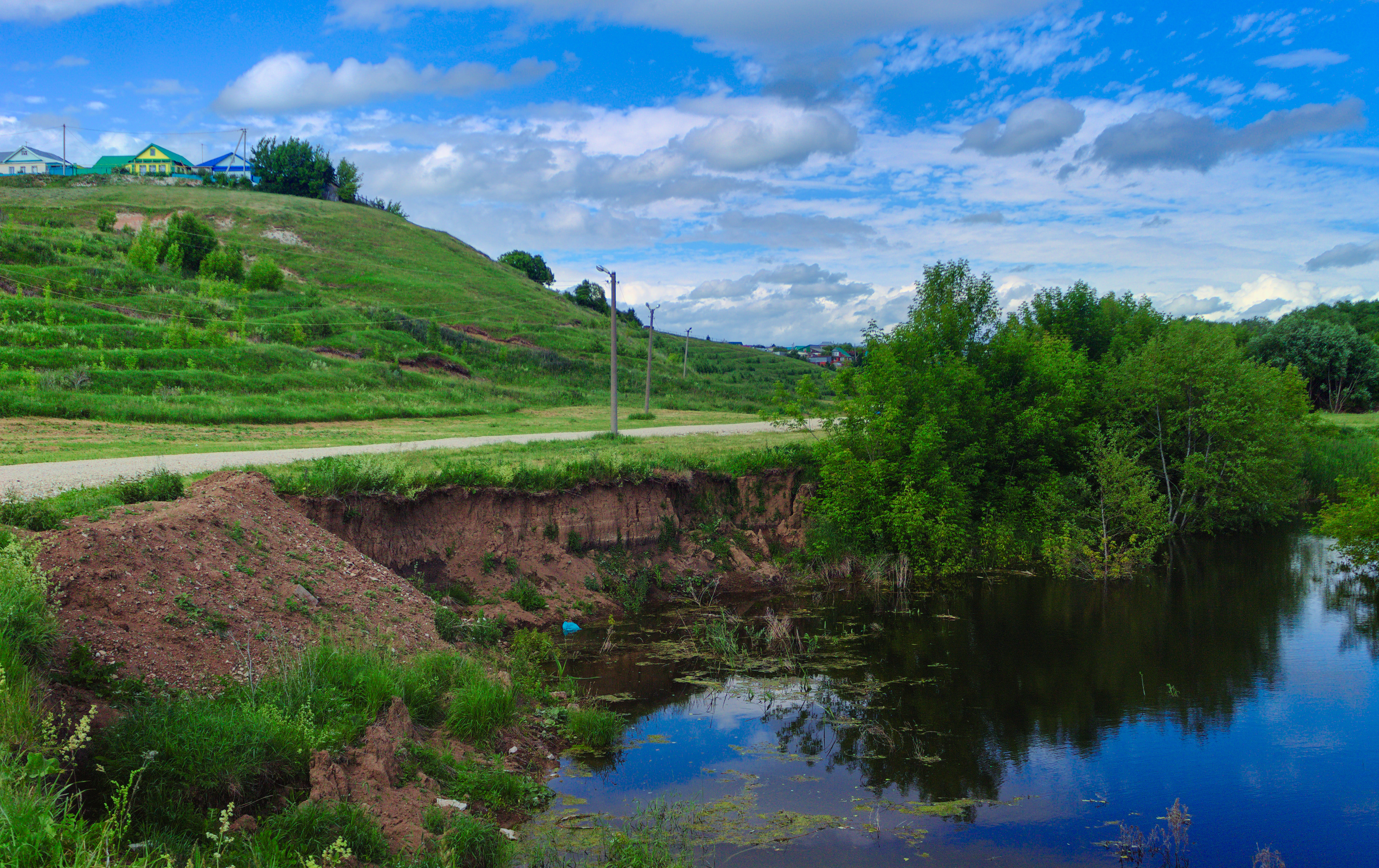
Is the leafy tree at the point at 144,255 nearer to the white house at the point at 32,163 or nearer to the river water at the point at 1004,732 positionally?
the river water at the point at 1004,732

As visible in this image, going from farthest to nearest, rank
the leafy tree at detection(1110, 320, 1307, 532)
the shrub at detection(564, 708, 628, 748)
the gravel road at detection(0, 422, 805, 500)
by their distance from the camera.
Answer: the leafy tree at detection(1110, 320, 1307, 532) → the gravel road at detection(0, 422, 805, 500) → the shrub at detection(564, 708, 628, 748)

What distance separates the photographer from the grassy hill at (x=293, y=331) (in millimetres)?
33844

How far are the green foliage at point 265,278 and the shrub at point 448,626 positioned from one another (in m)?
56.7

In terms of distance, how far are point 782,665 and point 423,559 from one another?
7.95m

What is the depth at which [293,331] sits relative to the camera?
51.3 m

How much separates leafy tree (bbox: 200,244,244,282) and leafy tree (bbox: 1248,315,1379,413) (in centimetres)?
Answer: 7921

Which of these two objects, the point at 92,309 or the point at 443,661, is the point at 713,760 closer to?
the point at 443,661

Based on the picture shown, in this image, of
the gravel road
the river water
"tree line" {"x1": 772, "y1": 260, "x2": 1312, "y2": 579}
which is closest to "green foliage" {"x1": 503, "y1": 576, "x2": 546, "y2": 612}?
the river water

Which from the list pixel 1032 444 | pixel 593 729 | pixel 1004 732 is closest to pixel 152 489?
pixel 593 729

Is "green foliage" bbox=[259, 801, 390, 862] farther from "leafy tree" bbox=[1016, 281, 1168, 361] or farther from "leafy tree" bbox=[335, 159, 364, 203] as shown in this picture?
"leafy tree" bbox=[335, 159, 364, 203]

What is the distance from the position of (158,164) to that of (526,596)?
5816 inches

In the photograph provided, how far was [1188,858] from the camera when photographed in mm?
9883

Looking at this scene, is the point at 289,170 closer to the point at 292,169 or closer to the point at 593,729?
the point at 292,169

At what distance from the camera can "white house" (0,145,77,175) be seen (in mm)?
127688
